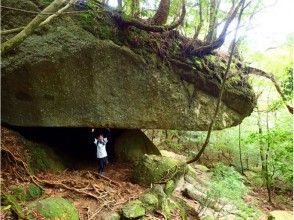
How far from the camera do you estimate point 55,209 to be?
247 inches

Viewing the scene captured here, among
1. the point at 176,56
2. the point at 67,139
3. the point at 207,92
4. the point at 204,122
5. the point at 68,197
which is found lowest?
the point at 68,197

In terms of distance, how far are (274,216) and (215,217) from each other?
101 inches

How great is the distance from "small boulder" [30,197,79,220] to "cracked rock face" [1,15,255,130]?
2370 mm

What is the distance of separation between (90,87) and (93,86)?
86mm

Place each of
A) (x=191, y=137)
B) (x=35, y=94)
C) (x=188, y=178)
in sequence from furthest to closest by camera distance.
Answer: (x=191, y=137) → (x=188, y=178) → (x=35, y=94)

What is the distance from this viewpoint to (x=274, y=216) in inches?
398

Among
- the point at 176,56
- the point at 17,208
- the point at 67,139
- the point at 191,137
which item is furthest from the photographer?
the point at 191,137

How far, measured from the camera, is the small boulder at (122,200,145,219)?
7.04 m

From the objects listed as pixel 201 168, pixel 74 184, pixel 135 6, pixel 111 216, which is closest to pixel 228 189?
pixel 111 216

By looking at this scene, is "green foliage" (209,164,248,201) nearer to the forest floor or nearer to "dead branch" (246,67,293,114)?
the forest floor

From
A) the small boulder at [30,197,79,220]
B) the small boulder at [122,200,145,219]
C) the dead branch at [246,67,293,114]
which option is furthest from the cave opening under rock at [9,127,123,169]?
the dead branch at [246,67,293,114]

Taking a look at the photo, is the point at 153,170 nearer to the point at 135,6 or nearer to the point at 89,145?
the point at 89,145

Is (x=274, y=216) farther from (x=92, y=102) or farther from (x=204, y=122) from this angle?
(x=92, y=102)

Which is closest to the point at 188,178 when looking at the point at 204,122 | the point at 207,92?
the point at 204,122
